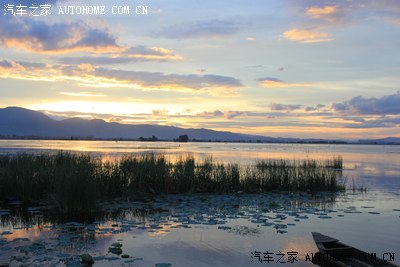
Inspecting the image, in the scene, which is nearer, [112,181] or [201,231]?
[201,231]

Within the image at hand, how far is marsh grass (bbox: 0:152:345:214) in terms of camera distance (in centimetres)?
1466

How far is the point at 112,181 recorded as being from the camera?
18.5 m

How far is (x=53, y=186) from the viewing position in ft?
55.8

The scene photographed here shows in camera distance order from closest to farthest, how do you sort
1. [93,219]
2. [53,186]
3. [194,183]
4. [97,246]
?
1. [97,246]
2. [93,219]
3. [53,186]
4. [194,183]

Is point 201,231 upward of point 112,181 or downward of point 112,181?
downward

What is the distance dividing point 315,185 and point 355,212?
6.12 meters

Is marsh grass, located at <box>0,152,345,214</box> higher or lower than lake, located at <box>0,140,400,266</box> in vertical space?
higher

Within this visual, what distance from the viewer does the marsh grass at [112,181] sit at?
14.7 meters

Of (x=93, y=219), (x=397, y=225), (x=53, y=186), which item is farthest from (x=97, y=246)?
(x=397, y=225)

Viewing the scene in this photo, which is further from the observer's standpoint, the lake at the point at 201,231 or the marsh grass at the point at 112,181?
the marsh grass at the point at 112,181

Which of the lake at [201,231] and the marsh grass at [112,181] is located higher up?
the marsh grass at [112,181]

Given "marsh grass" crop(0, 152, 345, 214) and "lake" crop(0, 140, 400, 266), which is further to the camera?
"marsh grass" crop(0, 152, 345, 214)

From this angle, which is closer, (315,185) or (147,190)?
(147,190)

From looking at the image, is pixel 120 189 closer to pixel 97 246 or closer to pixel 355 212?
pixel 97 246
